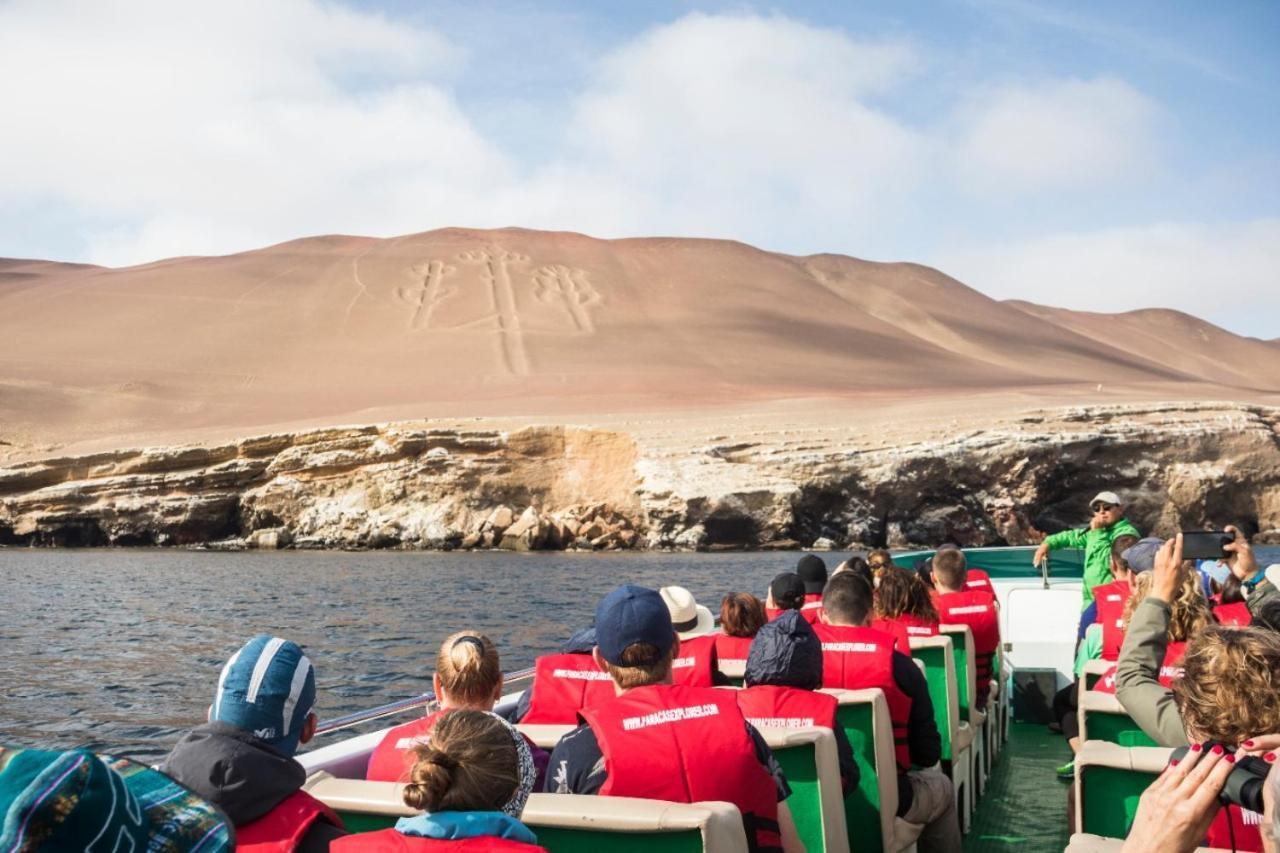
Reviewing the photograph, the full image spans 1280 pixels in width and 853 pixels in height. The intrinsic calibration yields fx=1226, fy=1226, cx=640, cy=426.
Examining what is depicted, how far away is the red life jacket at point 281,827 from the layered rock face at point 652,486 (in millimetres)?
50501

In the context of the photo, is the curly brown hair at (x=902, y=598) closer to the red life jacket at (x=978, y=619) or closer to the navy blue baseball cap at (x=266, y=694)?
the red life jacket at (x=978, y=619)

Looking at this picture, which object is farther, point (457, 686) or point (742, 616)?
point (742, 616)

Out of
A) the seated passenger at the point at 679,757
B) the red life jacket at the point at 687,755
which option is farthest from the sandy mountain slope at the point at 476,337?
the red life jacket at the point at 687,755

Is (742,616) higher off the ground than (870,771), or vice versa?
(742,616)

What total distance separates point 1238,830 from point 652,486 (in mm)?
52476

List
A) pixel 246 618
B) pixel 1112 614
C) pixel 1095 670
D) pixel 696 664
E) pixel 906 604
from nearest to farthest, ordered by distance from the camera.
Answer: pixel 696 664
pixel 1095 670
pixel 1112 614
pixel 906 604
pixel 246 618

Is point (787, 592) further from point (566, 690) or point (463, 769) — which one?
point (463, 769)

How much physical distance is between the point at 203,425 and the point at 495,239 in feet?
278

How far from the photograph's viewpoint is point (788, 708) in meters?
4.16

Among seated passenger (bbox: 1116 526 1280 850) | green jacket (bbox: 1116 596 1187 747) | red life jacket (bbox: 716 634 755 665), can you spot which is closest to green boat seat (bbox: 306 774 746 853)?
seated passenger (bbox: 1116 526 1280 850)

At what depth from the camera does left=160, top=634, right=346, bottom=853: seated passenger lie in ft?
9.43

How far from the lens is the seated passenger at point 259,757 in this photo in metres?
2.87

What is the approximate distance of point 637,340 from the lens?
125 m

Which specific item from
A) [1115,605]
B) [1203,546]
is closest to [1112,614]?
[1115,605]
